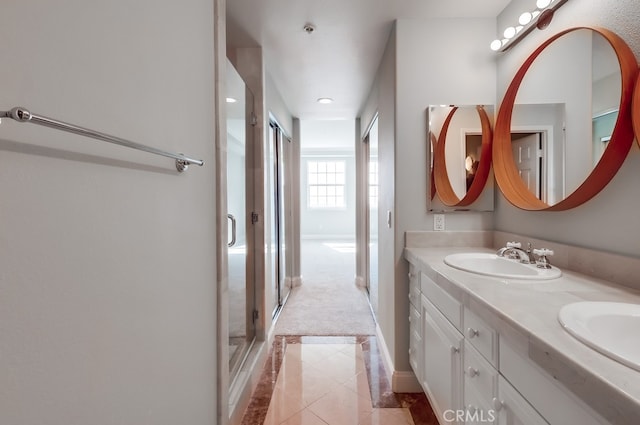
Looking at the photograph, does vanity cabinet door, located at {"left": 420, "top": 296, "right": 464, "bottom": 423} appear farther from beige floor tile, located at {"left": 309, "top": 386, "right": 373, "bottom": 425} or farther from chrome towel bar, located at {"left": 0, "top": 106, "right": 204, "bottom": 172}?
chrome towel bar, located at {"left": 0, "top": 106, "right": 204, "bottom": 172}

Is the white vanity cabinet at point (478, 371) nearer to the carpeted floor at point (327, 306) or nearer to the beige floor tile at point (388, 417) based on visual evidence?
the beige floor tile at point (388, 417)

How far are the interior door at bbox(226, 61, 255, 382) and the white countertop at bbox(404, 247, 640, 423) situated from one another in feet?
4.08

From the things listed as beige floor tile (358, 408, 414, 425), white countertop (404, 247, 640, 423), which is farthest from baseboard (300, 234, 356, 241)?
white countertop (404, 247, 640, 423)

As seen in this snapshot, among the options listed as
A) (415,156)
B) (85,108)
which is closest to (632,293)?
(415,156)

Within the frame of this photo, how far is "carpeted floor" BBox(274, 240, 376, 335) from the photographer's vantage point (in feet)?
9.13

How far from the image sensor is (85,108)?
626mm

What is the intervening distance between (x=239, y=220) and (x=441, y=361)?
5.04ft

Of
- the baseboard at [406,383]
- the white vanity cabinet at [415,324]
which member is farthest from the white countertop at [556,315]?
the baseboard at [406,383]

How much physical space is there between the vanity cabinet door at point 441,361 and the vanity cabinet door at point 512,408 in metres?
0.26

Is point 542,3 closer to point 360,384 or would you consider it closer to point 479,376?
point 479,376

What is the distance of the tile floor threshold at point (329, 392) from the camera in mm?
1659

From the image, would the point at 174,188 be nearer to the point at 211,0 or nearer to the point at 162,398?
the point at 162,398

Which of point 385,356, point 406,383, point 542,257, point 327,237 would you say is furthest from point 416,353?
point 327,237

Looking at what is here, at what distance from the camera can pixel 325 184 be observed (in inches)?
333
